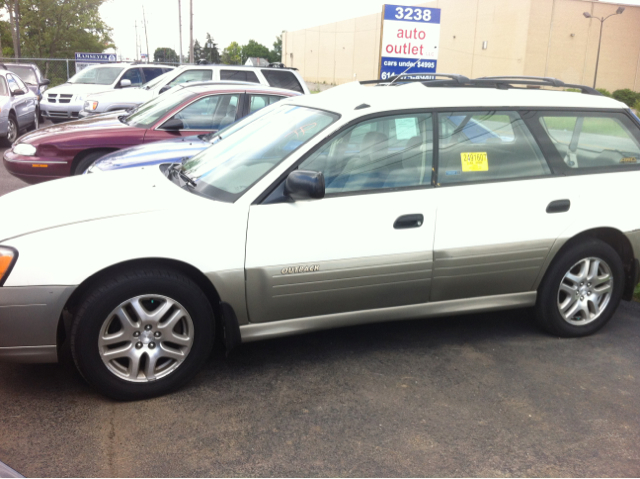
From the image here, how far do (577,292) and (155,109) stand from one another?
19.2 feet

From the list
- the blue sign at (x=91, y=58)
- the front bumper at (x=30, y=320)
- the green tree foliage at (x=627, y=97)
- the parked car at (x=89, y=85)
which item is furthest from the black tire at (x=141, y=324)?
the green tree foliage at (x=627, y=97)

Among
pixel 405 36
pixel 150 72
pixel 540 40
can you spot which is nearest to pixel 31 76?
pixel 150 72

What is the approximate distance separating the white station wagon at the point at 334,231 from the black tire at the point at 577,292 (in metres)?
0.01

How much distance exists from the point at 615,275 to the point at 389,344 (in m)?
1.68

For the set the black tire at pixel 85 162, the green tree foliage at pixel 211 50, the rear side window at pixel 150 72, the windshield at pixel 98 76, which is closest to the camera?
the black tire at pixel 85 162

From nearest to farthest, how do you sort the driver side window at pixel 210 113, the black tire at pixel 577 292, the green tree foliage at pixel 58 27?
the black tire at pixel 577 292, the driver side window at pixel 210 113, the green tree foliage at pixel 58 27

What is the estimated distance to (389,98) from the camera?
403cm

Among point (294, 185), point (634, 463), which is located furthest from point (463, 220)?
point (634, 463)

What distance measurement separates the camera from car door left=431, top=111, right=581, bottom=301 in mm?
3990

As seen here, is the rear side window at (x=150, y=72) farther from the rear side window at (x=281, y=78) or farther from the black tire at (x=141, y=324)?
the black tire at (x=141, y=324)

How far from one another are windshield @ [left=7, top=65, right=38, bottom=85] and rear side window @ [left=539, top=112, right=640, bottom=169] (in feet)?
65.0

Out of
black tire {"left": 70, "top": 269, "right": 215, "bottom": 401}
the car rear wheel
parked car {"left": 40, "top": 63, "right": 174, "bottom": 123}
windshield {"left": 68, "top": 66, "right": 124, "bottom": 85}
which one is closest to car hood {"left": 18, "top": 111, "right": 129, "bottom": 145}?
black tire {"left": 70, "top": 269, "right": 215, "bottom": 401}

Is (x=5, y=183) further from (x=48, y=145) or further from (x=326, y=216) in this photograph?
(x=326, y=216)

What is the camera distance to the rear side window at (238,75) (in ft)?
43.4
